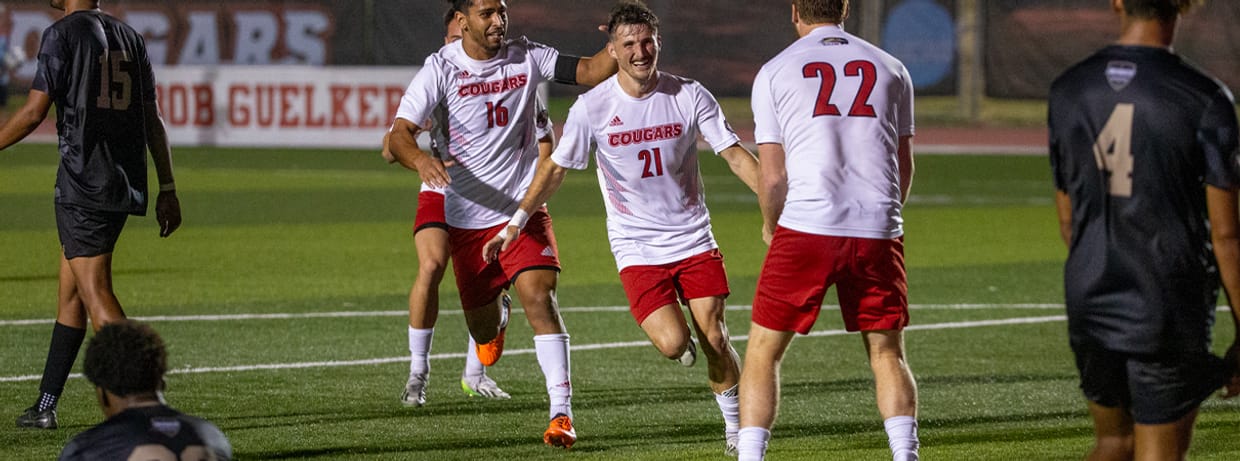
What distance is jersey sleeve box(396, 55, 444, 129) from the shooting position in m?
8.42

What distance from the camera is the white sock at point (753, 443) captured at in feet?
21.2

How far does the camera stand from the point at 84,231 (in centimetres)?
788

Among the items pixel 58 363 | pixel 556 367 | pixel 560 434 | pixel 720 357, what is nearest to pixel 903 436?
pixel 720 357

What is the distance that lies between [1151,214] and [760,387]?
1888 millimetres

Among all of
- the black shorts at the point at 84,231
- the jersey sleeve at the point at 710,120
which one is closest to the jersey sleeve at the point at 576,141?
the jersey sleeve at the point at 710,120

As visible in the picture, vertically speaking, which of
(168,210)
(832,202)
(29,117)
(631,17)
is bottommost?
(168,210)

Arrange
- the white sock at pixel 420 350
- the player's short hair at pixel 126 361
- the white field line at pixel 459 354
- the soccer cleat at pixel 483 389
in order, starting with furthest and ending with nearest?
the white field line at pixel 459 354 < the soccer cleat at pixel 483 389 < the white sock at pixel 420 350 < the player's short hair at pixel 126 361

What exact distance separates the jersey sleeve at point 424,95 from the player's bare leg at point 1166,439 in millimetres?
4179

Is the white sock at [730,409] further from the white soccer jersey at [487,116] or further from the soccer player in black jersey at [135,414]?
the soccer player in black jersey at [135,414]

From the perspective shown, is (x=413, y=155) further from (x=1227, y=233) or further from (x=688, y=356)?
(x=1227, y=233)

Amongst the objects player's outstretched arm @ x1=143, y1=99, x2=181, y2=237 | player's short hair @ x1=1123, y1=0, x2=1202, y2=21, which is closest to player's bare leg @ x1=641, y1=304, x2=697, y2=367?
player's outstretched arm @ x1=143, y1=99, x2=181, y2=237

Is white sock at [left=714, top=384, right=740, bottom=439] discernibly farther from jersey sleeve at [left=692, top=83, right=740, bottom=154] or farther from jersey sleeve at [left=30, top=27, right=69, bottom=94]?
jersey sleeve at [left=30, top=27, right=69, bottom=94]

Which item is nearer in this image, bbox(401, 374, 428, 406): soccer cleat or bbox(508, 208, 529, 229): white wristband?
bbox(508, 208, 529, 229): white wristband

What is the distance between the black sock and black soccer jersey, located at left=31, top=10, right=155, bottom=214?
625 mm
